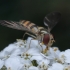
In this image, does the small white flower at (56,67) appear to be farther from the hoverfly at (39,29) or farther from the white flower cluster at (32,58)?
the hoverfly at (39,29)

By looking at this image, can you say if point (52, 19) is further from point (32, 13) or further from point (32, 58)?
point (32, 13)

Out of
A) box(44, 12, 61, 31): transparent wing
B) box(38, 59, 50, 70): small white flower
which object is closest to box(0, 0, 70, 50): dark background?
box(44, 12, 61, 31): transparent wing

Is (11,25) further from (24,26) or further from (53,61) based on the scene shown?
(53,61)

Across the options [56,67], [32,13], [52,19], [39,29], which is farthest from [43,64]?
[32,13]

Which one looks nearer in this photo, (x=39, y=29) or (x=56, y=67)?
(x=56, y=67)

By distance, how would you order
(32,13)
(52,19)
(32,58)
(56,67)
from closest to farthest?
(56,67), (32,58), (52,19), (32,13)
